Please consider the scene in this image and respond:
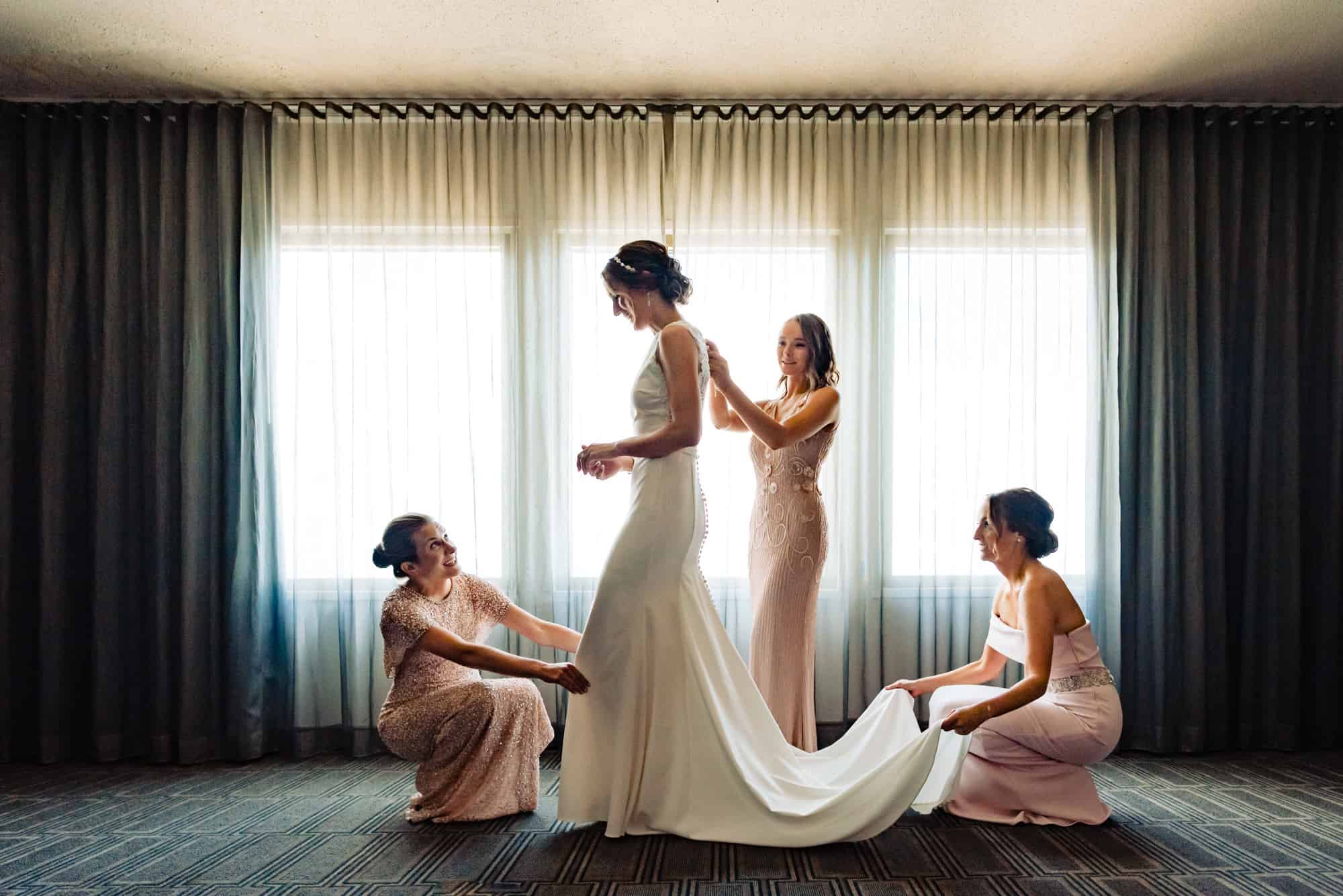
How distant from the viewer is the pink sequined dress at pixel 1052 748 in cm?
275

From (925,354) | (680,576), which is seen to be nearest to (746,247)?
(925,354)

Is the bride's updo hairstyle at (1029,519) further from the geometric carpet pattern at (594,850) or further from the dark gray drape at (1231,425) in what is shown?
the dark gray drape at (1231,425)

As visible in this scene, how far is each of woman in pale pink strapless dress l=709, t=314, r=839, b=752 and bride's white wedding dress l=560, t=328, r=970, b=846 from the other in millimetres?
333

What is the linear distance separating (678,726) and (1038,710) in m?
1.15

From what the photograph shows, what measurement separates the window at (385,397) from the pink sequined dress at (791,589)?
1.33 m

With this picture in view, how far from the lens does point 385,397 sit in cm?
385

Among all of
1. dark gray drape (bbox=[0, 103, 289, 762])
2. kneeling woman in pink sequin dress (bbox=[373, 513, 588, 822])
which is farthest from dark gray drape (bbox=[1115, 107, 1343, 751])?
dark gray drape (bbox=[0, 103, 289, 762])

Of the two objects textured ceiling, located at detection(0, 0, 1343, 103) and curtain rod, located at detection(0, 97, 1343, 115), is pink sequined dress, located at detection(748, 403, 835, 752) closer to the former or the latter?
textured ceiling, located at detection(0, 0, 1343, 103)

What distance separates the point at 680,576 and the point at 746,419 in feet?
2.07

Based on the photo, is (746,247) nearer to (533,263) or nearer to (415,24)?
(533,263)

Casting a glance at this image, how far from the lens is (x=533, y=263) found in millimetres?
3873

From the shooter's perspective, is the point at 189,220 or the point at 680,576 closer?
the point at 680,576

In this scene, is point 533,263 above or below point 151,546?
above

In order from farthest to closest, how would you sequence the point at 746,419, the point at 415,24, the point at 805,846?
the point at 415,24 < the point at 746,419 < the point at 805,846
